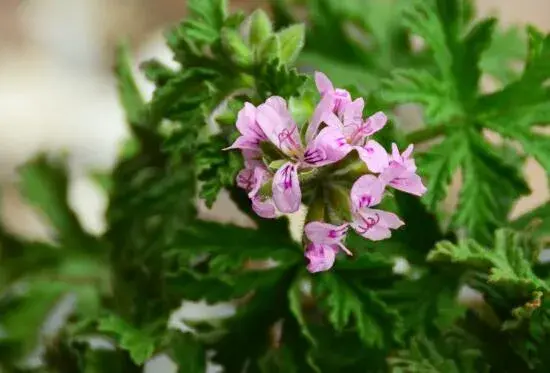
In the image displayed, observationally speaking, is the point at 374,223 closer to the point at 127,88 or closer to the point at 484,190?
the point at 484,190

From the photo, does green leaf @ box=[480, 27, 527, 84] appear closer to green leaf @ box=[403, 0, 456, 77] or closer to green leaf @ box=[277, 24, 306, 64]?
green leaf @ box=[403, 0, 456, 77]

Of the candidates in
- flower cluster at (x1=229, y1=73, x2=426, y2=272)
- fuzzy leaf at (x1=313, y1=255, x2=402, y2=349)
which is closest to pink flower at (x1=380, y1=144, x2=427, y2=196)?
flower cluster at (x1=229, y1=73, x2=426, y2=272)

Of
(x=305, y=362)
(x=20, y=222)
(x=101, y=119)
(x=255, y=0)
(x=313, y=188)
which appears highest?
(x=313, y=188)

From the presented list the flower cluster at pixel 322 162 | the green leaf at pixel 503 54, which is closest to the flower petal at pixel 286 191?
the flower cluster at pixel 322 162

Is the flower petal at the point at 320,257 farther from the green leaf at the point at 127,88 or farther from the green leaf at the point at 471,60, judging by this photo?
the green leaf at the point at 127,88

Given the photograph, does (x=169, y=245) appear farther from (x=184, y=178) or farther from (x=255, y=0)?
(x=255, y=0)

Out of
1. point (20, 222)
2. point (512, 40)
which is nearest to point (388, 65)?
point (512, 40)

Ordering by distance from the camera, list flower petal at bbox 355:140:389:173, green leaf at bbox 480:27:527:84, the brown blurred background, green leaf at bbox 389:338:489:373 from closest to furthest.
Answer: flower petal at bbox 355:140:389:173 → green leaf at bbox 389:338:489:373 → green leaf at bbox 480:27:527:84 → the brown blurred background
